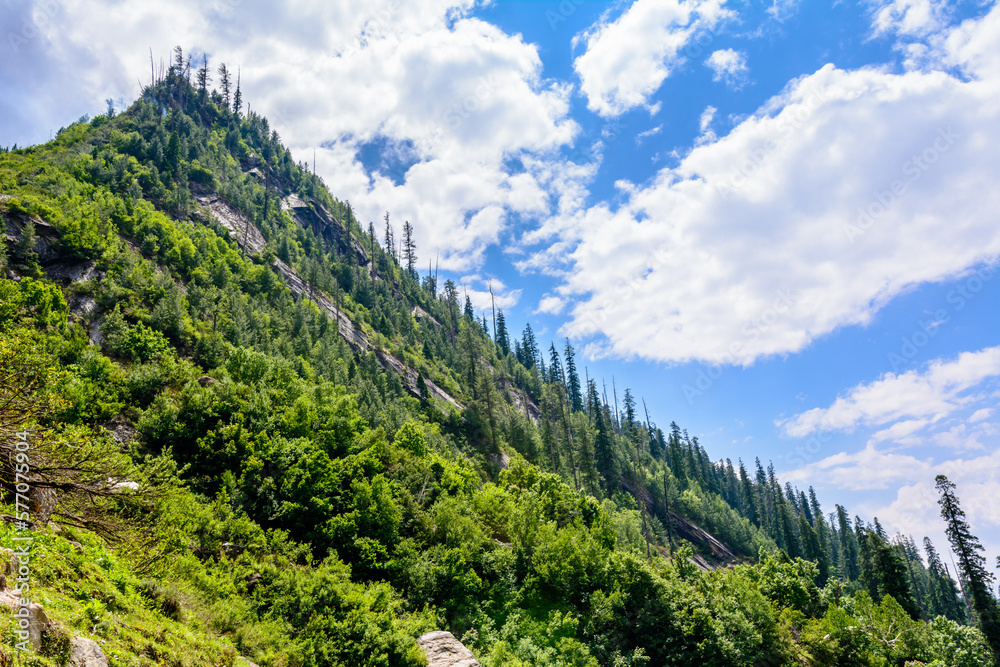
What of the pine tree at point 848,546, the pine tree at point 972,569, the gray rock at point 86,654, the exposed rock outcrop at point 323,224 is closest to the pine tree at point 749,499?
the pine tree at point 848,546

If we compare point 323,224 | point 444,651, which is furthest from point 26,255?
point 323,224

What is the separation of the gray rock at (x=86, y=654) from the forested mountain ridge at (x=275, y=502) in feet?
1.15

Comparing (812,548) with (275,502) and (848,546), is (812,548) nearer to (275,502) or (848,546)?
(848,546)

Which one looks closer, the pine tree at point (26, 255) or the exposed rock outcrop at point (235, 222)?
the pine tree at point (26, 255)

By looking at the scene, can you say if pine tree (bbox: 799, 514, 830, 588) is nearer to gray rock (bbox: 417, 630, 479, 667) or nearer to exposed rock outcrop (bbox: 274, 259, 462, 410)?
exposed rock outcrop (bbox: 274, 259, 462, 410)

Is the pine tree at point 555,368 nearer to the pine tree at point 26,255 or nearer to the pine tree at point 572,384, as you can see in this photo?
the pine tree at point 572,384

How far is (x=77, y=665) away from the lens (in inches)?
364

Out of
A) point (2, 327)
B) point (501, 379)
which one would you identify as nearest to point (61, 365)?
point (2, 327)

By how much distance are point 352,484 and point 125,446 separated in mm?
14692

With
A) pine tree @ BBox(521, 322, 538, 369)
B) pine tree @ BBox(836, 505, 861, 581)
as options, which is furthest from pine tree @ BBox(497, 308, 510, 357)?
pine tree @ BBox(836, 505, 861, 581)

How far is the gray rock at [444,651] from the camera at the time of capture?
2491cm

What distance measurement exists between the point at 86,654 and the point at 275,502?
950 inches

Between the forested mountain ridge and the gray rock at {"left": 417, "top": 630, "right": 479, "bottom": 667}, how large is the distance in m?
1.09

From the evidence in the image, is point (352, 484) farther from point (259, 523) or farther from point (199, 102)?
point (199, 102)
